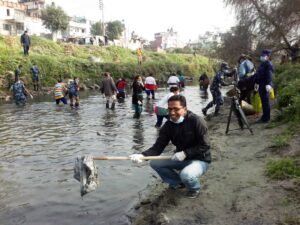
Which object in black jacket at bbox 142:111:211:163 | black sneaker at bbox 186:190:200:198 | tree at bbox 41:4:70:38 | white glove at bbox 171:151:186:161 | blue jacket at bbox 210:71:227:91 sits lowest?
black sneaker at bbox 186:190:200:198

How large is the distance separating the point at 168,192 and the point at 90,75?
33790 mm

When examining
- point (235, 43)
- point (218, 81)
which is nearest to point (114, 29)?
point (235, 43)

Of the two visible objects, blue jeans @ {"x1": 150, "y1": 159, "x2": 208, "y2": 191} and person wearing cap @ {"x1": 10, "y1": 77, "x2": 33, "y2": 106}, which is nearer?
blue jeans @ {"x1": 150, "y1": 159, "x2": 208, "y2": 191}

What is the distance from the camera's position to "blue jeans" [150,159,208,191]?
5387 millimetres

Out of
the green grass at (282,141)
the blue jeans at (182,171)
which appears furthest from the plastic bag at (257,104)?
the blue jeans at (182,171)

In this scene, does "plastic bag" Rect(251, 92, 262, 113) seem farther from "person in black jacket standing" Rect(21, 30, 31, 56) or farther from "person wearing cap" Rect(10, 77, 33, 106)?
"person in black jacket standing" Rect(21, 30, 31, 56)

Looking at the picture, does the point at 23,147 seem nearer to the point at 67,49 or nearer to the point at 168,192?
the point at 168,192

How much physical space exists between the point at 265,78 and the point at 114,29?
8244cm

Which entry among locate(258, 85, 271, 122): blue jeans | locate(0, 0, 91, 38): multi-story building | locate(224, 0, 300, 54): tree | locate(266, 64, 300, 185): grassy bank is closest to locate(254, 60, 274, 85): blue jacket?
Result: locate(258, 85, 271, 122): blue jeans

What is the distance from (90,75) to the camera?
38719mm

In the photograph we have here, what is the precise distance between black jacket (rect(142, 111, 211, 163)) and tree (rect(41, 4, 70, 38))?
6014 centimetres

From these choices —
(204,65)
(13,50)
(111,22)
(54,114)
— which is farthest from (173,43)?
(54,114)

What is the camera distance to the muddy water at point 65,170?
5.80 metres

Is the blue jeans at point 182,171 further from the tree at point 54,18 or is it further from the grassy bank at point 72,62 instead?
the tree at point 54,18
